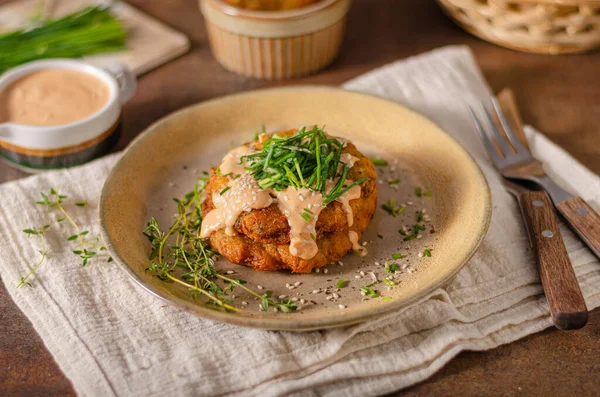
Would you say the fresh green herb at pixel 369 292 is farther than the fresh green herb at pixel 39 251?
No

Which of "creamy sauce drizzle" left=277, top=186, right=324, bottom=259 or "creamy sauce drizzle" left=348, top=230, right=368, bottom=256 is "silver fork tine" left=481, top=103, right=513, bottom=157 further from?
"creamy sauce drizzle" left=277, top=186, right=324, bottom=259

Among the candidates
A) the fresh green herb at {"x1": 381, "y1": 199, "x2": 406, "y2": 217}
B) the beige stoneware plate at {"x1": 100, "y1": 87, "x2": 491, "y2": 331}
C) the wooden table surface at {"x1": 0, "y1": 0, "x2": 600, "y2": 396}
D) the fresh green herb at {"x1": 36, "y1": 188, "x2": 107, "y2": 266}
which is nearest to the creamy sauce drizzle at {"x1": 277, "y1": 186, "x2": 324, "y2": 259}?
the beige stoneware plate at {"x1": 100, "y1": 87, "x2": 491, "y2": 331}

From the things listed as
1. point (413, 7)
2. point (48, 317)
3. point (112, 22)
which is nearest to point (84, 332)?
point (48, 317)

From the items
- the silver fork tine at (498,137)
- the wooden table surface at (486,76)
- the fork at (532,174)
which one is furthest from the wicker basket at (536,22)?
the silver fork tine at (498,137)

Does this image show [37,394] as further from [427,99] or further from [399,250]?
[427,99]

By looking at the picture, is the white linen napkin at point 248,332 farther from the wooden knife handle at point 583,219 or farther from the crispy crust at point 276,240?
the crispy crust at point 276,240

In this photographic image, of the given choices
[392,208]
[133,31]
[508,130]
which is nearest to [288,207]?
[392,208]
